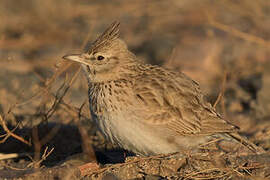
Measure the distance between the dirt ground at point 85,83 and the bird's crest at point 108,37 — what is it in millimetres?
532

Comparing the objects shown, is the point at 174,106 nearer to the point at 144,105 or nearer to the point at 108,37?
the point at 144,105

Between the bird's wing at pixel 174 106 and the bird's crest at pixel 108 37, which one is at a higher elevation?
the bird's crest at pixel 108 37

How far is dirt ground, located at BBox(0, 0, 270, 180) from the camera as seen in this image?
17.8 ft

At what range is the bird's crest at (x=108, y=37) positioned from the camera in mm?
5660

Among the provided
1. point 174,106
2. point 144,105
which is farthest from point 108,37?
point 174,106

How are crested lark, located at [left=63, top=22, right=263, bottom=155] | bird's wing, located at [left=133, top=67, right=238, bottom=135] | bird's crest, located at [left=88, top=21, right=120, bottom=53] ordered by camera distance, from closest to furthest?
1. crested lark, located at [left=63, top=22, right=263, bottom=155]
2. bird's wing, located at [left=133, top=67, right=238, bottom=135]
3. bird's crest, located at [left=88, top=21, right=120, bottom=53]

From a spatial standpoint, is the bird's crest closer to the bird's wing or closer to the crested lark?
the crested lark

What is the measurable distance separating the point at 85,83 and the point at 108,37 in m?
3.12

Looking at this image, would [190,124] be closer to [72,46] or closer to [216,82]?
[216,82]

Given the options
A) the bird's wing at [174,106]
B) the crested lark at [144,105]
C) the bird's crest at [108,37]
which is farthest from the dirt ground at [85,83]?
the bird's crest at [108,37]

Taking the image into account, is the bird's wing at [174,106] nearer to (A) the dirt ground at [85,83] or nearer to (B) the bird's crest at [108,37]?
(A) the dirt ground at [85,83]

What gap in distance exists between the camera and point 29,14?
13320mm

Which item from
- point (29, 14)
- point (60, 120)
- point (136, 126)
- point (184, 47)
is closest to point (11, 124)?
point (60, 120)

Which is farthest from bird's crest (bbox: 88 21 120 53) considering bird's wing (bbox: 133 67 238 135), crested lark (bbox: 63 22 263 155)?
bird's wing (bbox: 133 67 238 135)
